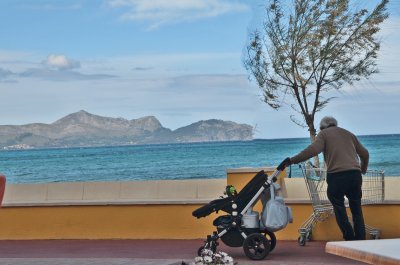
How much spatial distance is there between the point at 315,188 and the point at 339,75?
34.2ft

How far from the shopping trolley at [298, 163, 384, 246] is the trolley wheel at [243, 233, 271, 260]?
1489mm

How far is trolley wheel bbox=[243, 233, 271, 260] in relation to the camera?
10.6 metres

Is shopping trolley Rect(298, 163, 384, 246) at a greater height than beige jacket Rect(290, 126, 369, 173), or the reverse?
beige jacket Rect(290, 126, 369, 173)

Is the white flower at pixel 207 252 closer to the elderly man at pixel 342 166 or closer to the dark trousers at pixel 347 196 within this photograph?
the elderly man at pixel 342 166

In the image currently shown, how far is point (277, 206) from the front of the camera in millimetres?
10445

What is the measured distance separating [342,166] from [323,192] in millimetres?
1390

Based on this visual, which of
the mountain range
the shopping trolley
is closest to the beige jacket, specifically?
the shopping trolley

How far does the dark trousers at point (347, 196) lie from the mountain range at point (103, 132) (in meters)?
105

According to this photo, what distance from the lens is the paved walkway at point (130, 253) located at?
34.8 ft

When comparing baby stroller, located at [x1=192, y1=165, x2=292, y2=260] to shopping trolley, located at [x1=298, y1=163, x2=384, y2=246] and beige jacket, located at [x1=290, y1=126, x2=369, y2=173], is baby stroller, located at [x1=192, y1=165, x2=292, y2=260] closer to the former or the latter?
beige jacket, located at [x1=290, y1=126, x2=369, y2=173]

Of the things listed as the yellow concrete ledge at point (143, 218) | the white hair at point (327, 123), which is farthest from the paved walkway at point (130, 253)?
the white hair at point (327, 123)

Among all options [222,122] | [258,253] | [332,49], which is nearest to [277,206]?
[258,253]

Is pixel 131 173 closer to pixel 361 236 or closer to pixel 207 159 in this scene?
pixel 207 159

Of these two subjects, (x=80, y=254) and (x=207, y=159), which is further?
(x=207, y=159)
